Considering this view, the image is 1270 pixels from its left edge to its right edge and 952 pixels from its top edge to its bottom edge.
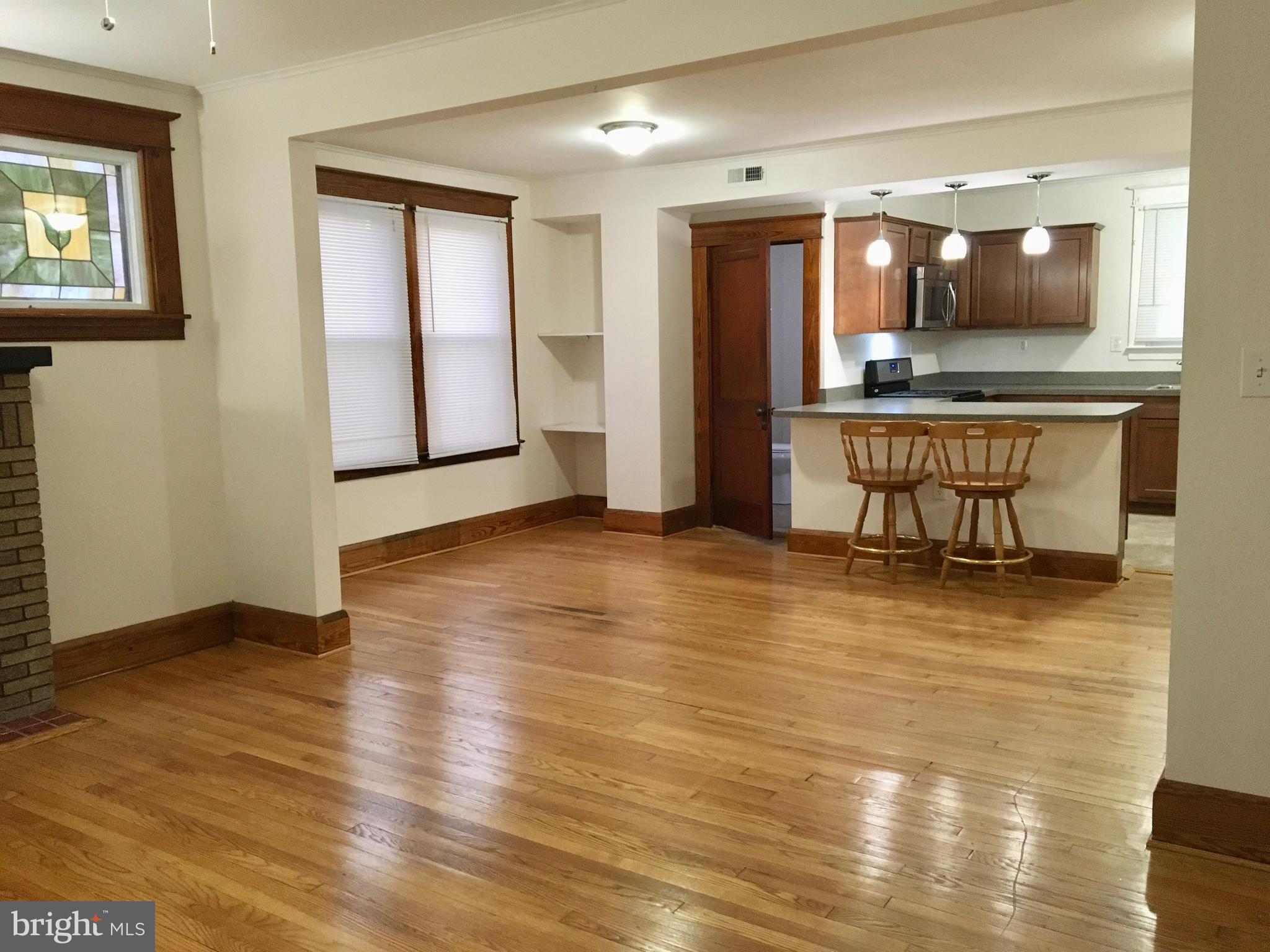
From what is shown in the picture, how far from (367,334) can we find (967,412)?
362 centimetres

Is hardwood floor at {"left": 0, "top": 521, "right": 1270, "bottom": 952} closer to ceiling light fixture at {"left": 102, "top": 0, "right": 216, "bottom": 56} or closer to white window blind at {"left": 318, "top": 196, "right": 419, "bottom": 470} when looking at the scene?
white window blind at {"left": 318, "top": 196, "right": 419, "bottom": 470}

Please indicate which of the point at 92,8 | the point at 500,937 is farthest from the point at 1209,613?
the point at 92,8

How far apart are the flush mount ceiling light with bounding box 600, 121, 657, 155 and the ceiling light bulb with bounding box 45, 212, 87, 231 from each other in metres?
2.55

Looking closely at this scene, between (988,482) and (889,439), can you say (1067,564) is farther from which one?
(889,439)

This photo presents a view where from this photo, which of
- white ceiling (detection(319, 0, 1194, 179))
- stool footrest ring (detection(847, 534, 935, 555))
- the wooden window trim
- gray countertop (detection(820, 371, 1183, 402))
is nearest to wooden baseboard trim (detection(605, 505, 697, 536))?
gray countertop (detection(820, 371, 1183, 402))

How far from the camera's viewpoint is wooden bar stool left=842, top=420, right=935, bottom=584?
5625mm

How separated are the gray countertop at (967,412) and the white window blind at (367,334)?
2.42 metres

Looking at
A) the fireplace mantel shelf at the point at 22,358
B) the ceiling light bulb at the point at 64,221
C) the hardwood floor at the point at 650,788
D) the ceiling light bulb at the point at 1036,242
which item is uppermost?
the ceiling light bulb at the point at 1036,242

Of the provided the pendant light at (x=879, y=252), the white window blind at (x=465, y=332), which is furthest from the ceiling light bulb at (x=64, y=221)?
the pendant light at (x=879, y=252)

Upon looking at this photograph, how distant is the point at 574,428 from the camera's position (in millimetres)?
7551

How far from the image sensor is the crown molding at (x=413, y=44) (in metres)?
3.48

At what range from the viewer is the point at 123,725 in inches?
149

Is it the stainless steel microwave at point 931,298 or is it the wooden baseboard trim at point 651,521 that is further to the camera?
the stainless steel microwave at point 931,298

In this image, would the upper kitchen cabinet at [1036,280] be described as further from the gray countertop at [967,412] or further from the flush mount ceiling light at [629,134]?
the flush mount ceiling light at [629,134]
